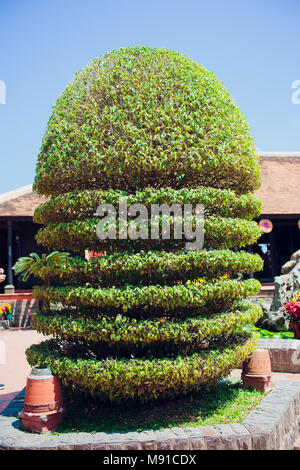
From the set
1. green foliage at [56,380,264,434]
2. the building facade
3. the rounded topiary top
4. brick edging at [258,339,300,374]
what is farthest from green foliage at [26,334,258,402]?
the building facade

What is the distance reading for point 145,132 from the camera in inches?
179

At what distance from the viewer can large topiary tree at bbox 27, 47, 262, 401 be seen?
420 cm

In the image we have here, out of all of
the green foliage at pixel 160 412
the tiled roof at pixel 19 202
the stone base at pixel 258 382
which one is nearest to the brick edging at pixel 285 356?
the stone base at pixel 258 382

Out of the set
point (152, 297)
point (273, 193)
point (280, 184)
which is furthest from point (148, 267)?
point (280, 184)

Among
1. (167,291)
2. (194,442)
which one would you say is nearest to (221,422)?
(194,442)

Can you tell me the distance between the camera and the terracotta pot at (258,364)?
529cm

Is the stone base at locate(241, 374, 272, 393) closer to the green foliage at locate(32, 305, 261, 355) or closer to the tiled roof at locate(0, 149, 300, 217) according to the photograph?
the green foliage at locate(32, 305, 261, 355)

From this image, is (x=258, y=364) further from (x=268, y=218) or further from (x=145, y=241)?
(x=268, y=218)

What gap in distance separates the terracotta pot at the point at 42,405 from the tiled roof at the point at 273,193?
12.4 metres

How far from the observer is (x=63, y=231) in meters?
4.54

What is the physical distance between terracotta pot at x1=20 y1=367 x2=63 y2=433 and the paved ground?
1065mm

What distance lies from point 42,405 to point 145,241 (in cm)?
189

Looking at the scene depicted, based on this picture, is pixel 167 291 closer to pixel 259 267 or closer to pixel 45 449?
pixel 259 267
